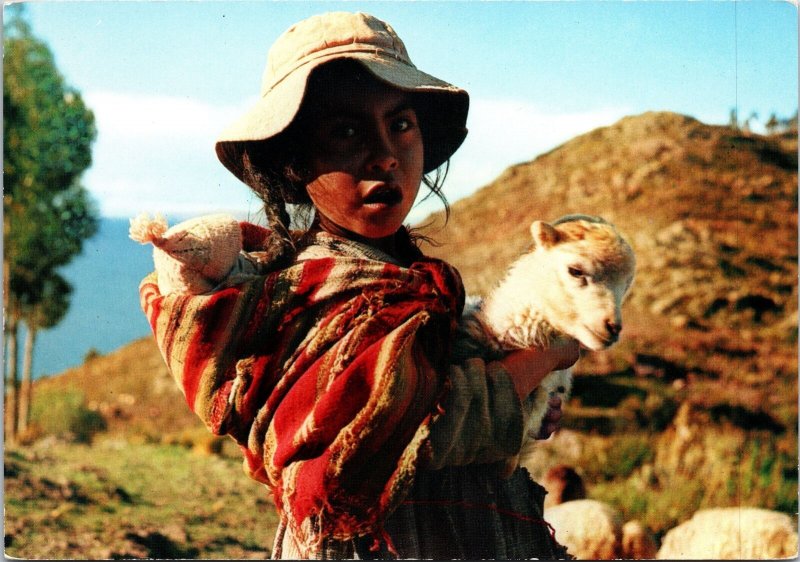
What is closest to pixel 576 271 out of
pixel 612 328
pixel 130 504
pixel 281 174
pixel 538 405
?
pixel 612 328

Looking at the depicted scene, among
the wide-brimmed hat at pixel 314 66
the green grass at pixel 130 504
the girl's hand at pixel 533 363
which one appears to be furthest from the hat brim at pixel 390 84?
the green grass at pixel 130 504

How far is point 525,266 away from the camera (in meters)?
2.15

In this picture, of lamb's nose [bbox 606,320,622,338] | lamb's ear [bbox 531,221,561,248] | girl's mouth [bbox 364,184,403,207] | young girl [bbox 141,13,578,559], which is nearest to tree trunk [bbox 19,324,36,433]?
young girl [bbox 141,13,578,559]

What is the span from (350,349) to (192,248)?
39cm

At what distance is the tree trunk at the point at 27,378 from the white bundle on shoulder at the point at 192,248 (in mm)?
1203

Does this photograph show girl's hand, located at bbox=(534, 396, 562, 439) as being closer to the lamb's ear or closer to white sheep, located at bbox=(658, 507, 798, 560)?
the lamb's ear

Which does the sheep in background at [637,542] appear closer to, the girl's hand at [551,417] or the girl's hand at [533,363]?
the girl's hand at [551,417]

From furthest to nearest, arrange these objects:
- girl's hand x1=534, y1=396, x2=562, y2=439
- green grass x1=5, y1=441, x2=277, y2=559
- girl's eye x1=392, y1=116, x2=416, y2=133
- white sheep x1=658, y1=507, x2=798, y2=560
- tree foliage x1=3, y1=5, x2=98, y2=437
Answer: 1. green grass x1=5, y1=441, x2=277, y2=559
2. tree foliage x1=3, y1=5, x2=98, y2=437
3. white sheep x1=658, y1=507, x2=798, y2=560
4. girl's hand x1=534, y1=396, x2=562, y2=439
5. girl's eye x1=392, y1=116, x2=416, y2=133

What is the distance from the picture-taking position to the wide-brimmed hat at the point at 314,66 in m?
2.02

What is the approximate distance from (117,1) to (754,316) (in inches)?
81.7

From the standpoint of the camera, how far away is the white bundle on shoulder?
1917mm

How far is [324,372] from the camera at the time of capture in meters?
1.93

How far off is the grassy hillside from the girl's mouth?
0.65 m

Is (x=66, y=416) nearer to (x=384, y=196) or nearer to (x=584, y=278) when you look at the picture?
(x=384, y=196)
